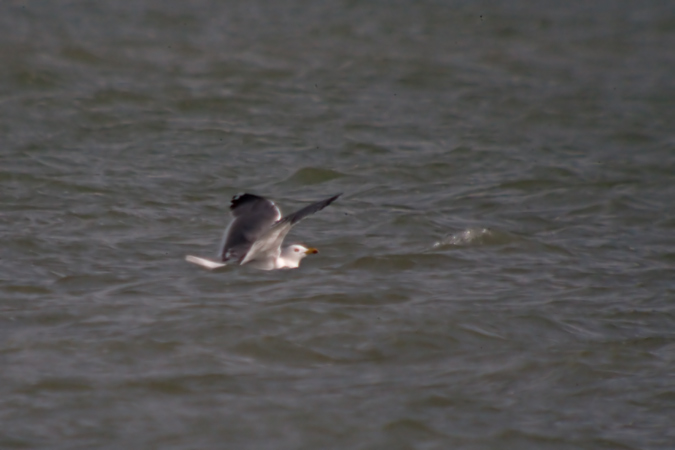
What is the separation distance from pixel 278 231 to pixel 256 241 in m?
0.17

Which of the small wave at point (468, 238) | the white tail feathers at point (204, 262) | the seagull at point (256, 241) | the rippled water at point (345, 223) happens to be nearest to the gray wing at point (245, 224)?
the seagull at point (256, 241)

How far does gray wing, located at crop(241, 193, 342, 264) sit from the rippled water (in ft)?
0.61

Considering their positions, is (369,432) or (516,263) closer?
(369,432)

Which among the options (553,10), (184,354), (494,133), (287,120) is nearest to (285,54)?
(287,120)

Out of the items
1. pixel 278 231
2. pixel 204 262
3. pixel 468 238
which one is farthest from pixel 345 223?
pixel 204 262

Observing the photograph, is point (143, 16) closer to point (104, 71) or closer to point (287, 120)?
point (104, 71)

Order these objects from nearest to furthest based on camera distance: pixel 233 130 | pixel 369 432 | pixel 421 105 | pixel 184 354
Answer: pixel 369 432 → pixel 184 354 → pixel 233 130 → pixel 421 105

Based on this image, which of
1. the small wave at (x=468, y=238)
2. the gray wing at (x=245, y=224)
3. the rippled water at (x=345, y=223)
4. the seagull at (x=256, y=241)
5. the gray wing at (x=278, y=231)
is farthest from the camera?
the small wave at (x=468, y=238)

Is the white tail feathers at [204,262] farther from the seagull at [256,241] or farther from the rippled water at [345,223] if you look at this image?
the rippled water at [345,223]

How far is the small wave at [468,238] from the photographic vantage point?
723cm

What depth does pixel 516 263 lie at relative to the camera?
687 centimetres

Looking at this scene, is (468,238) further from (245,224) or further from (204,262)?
(204,262)

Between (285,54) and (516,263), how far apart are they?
6.22 meters

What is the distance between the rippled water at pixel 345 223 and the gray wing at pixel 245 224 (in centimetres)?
24
